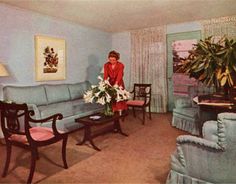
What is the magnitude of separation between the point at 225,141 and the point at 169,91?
4.89m

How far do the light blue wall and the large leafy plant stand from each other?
11.1ft

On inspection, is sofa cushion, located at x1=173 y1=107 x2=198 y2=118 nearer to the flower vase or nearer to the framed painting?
the flower vase

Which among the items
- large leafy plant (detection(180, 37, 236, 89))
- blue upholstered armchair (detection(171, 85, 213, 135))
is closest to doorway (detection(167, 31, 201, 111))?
blue upholstered armchair (detection(171, 85, 213, 135))

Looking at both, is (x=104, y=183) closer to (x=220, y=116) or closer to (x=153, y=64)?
(x=220, y=116)

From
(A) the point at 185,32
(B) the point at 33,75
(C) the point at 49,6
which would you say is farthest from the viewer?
(A) the point at 185,32

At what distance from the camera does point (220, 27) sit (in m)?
5.75

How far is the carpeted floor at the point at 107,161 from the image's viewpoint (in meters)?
2.74

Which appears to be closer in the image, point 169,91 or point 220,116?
point 220,116

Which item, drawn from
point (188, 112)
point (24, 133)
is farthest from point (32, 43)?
point (188, 112)

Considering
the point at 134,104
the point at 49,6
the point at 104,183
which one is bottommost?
the point at 104,183

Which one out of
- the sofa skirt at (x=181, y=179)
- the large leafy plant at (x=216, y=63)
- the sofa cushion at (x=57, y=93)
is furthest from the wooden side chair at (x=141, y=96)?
the sofa skirt at (x=181, y=179)

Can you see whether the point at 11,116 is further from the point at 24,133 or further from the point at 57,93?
the point at 57,93

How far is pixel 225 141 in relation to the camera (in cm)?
190

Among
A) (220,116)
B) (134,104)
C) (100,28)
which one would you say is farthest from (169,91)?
(220,116)
